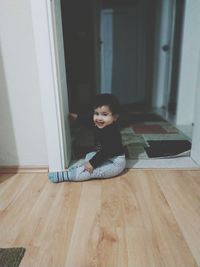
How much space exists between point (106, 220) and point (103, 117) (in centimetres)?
57

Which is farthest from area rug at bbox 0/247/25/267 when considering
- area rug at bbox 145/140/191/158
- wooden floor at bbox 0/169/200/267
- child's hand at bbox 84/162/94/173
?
area rug at bbox 145/140/191/158

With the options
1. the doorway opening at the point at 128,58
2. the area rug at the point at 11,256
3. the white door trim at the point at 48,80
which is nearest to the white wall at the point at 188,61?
the doorway opening at the point at 128,58

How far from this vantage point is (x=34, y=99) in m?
1.26

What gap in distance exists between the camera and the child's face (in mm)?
1257

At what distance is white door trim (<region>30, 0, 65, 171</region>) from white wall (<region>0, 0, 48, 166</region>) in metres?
0.07

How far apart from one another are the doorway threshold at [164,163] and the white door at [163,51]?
179cm

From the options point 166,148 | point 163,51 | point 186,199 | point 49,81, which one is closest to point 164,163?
point 166,148

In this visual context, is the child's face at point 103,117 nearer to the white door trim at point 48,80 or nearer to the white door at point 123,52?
the white door trim at point 48,80

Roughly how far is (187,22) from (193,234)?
2.02 metres

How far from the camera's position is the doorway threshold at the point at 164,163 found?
4.55 ft

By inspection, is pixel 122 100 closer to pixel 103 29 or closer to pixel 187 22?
pixel 103 29

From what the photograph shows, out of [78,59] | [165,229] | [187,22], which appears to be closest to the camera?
[165,229]

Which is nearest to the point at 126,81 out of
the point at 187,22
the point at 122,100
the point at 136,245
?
the point at 122,100

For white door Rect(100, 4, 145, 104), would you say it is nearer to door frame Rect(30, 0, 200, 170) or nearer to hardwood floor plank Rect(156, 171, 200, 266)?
door frame Rect(30, 0, 200, 170)
